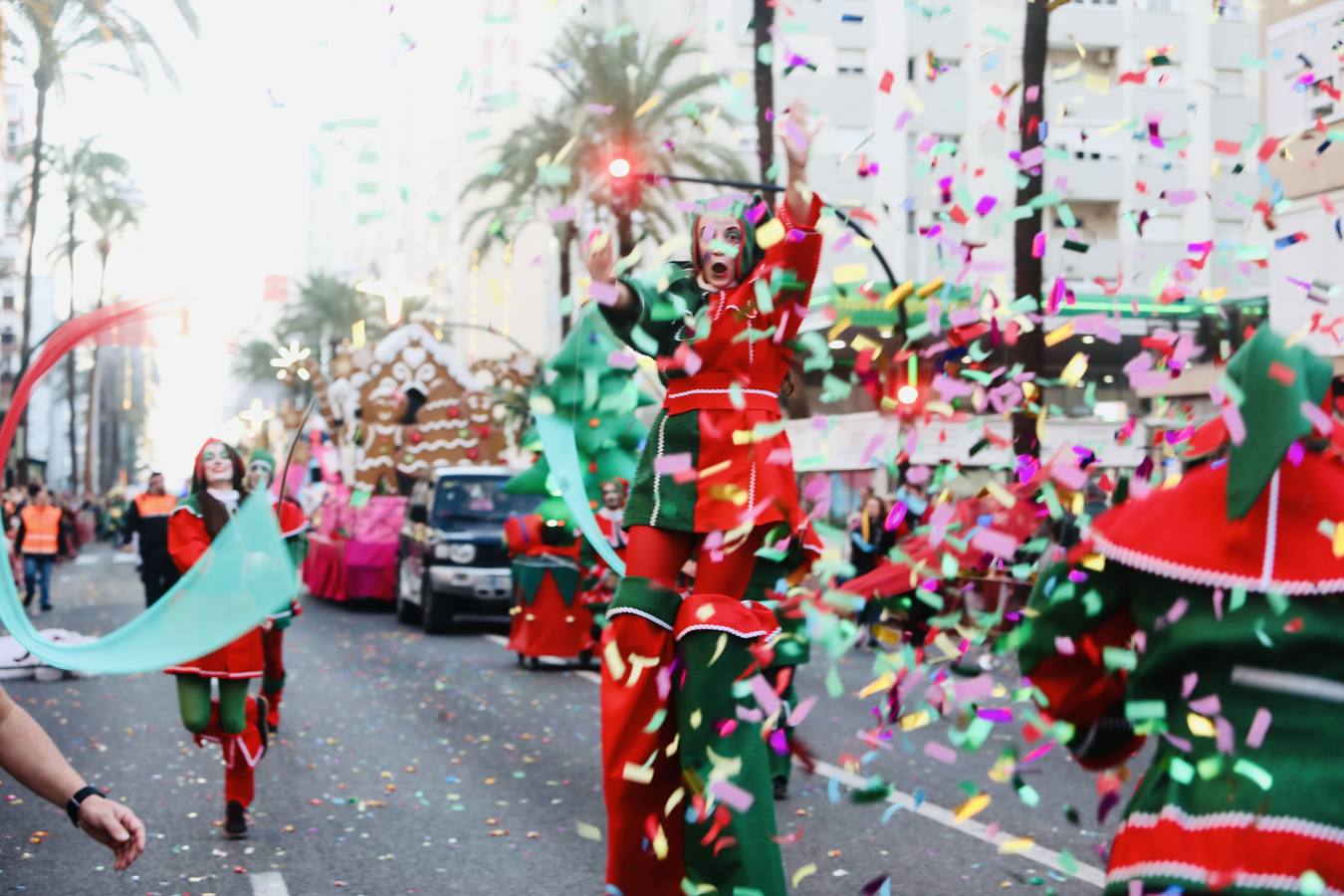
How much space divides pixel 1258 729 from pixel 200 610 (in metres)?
3.11

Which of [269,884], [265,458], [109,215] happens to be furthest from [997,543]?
[109,215]

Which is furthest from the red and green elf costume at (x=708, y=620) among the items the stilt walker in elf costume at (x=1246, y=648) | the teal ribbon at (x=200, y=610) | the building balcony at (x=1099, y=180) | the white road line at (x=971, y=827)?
the building balcony at (x=1099, y=180)

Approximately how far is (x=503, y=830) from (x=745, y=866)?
10.7 ft

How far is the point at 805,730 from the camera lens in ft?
35.7

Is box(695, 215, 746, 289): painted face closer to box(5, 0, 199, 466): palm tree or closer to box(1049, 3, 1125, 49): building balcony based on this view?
box(5, 0, 199, 466): palm tree

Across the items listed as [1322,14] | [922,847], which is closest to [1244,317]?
[1322,14]

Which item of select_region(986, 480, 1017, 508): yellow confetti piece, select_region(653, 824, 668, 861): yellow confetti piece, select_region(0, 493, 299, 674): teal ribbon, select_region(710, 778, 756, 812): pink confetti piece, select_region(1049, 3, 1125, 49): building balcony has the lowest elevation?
select_region(653, 824, 668, 861): yellow confetti piece

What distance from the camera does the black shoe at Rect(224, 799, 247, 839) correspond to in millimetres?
7355

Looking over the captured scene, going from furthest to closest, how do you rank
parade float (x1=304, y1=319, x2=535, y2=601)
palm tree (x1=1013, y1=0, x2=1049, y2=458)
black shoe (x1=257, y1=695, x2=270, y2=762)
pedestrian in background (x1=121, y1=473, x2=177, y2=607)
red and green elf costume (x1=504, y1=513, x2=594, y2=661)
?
parade float (x1=304, y1=319, x2=535, y2=601), pedestrian in background (x1=121, y1=473, x2=177, y2=607), palm tree (x1=1013, y1=0, x2=1049, y2=458), red and green elf costume (x1=504, y1=513, x2=594, y2=661), black shoe (x1=257, y1=695, x2=270, y2=762)

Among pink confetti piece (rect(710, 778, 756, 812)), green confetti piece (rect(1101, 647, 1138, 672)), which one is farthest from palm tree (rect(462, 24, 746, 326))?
green confetti piece (rect(1101, 647, 1138, 672))

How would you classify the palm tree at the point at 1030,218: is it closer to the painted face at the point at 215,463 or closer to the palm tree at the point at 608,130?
the painted face at the point at 215,463

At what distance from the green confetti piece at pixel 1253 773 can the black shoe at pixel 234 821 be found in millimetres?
5527

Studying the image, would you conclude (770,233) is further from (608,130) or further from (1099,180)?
(1099,180)

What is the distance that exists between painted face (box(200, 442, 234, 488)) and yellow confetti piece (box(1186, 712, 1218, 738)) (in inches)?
225
